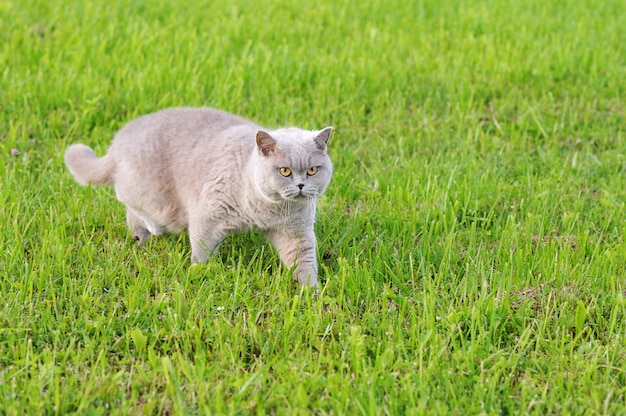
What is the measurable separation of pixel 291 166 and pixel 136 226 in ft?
3.43

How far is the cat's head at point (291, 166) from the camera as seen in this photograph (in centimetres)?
354

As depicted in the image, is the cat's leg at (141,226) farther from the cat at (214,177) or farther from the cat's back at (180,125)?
the cat's back at (180,125)

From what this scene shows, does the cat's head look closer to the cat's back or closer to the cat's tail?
the cat's back

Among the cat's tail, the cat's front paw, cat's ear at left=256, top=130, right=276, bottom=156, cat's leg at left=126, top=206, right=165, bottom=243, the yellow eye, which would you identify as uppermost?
cat's ear at left=256, top=130, right=276, bottom=156

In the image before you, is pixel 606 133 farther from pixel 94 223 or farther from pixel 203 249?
pixel 94 223

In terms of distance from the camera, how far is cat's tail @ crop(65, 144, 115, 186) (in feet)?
13.6

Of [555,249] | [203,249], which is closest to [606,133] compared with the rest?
[555,249]

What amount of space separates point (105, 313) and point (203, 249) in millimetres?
612

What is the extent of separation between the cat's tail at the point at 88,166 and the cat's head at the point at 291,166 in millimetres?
988

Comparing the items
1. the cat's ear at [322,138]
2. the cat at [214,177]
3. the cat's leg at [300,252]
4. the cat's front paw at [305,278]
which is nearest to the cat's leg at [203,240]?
the cat at [214,177]

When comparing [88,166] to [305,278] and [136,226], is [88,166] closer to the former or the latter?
[136,226]

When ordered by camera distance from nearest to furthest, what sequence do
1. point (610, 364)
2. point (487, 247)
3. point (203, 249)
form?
point (610, 364), point (203, 249), point (487, 247)

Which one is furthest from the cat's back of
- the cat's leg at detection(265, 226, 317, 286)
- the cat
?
the cat's leg at detection(265, 226, 317, 286)

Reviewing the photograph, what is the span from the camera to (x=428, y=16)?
722cm
